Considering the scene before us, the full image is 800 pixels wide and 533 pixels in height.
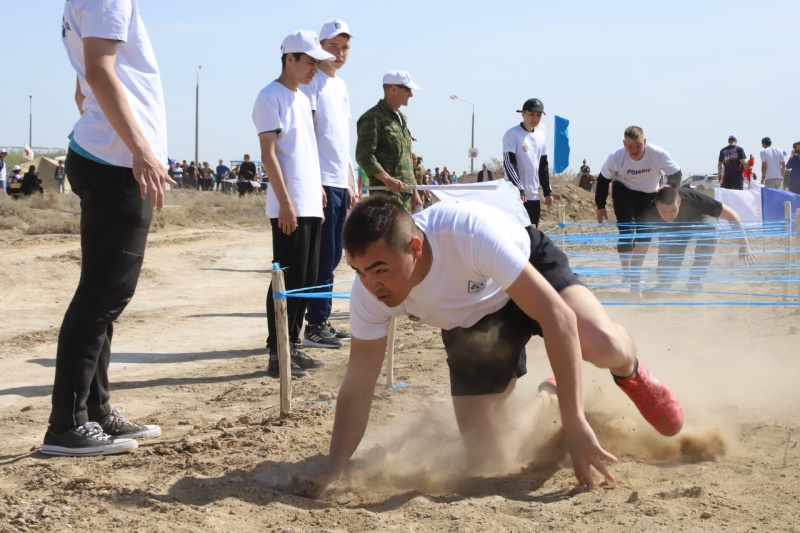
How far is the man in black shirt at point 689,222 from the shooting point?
8859mm

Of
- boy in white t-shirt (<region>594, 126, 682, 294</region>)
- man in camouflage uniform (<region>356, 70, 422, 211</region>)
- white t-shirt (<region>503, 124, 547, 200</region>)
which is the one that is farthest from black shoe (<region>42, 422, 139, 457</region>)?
white t-shirt (<region>503, 124, 547, 200</region>)

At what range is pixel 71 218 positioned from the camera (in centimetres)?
1819

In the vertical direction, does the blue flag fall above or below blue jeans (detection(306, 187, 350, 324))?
above

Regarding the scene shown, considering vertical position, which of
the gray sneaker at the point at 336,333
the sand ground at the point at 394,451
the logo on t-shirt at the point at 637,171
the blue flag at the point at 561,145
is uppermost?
the blue flag at the point at 561,145

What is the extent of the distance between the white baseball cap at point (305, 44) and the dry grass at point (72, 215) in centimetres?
1253

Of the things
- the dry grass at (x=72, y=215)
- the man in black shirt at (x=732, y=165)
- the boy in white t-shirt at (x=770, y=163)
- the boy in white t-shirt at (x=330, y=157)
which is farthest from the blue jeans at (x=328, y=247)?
the boy in white t-shirt at (x=770, y=163)

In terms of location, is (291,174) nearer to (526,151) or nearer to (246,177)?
(526,151)

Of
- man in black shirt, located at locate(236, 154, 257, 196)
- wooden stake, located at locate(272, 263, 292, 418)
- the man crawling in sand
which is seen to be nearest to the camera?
the man crawling in sand

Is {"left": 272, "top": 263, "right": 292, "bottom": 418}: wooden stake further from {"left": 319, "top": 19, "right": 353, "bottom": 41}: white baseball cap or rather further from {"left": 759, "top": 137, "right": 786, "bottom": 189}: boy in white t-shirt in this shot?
{"left": 759, "top": 137, "right": 786, "bottom": 189}: boy in white t-shirt

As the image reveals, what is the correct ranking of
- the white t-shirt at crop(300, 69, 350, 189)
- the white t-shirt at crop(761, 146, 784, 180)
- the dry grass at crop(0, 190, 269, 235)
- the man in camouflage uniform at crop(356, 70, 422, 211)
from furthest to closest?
the white t-shirt at crop(761, 146, 784, 180), the dry grass at crop(0, 190, 269, 235), the man in camouflage uniform at crop(356, 70, 422, 211), the white t-shirt at crop(300, 69, 350, 189)

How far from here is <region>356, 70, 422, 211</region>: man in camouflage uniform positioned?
7.24 meters

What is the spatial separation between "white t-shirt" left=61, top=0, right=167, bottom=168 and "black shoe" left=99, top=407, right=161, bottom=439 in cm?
117

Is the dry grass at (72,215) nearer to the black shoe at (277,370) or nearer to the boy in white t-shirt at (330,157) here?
the boy in white t-shirt at (330,157)

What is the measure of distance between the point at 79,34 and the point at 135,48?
0.74 ft
